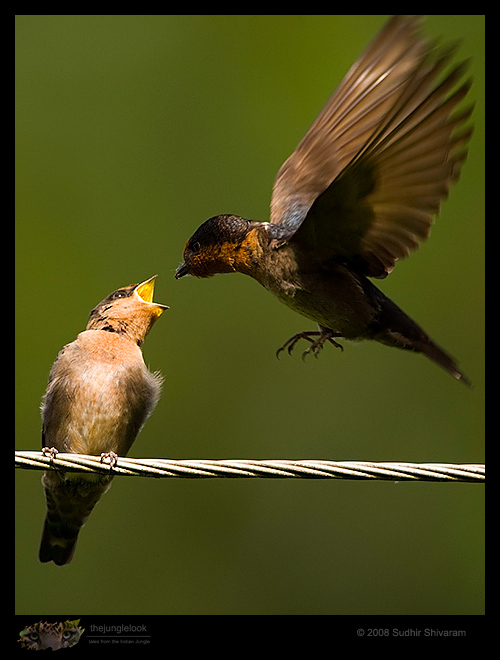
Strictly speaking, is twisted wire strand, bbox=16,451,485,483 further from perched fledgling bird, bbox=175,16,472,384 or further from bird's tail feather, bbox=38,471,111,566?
bird's tail feather, bbox=38,471,111,566

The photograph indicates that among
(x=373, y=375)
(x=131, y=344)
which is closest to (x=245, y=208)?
(x=373, y=375)

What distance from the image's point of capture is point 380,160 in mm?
4258

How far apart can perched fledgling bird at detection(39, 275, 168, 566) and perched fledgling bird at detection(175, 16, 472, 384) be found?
534 millimetres

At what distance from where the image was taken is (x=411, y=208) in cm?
461

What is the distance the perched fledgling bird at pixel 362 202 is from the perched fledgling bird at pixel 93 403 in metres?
0.53

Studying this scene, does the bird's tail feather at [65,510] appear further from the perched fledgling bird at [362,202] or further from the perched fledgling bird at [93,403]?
the perched fledgling bird at [362,202]

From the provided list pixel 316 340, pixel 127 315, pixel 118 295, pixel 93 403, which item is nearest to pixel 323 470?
pixel 316 340

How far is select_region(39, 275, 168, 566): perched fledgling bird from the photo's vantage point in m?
5.08

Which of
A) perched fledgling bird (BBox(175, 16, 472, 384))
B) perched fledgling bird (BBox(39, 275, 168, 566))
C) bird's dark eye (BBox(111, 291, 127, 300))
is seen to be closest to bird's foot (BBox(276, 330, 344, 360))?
perched fledgling bird (BBox(175, 16, 472, 384))

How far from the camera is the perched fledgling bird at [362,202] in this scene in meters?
4.14

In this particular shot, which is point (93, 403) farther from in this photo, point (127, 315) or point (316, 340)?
point (316, 340)

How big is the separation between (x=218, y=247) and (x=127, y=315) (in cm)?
82

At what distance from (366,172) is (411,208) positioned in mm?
450

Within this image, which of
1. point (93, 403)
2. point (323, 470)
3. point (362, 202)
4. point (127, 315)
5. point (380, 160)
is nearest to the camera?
point (323, 470)
